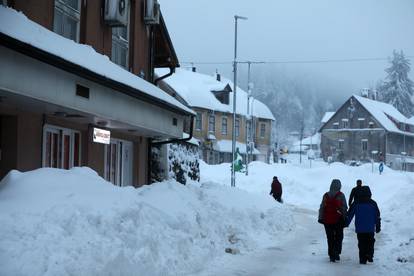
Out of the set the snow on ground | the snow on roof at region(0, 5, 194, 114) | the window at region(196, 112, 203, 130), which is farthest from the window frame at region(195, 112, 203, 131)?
the snow on roof at region(0, 5, 194, 114)

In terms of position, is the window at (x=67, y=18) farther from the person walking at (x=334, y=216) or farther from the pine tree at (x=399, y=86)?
the pine tree at (x=399, y=86)

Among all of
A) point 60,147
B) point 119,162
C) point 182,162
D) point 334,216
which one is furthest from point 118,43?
point 182,162

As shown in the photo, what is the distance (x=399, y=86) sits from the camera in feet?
332

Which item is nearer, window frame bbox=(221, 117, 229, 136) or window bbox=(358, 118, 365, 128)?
window frame bbox=(221, 117, 229, 136)

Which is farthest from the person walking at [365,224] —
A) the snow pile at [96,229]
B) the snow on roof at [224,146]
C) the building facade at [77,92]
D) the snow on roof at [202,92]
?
the snow on roof at [224,146]

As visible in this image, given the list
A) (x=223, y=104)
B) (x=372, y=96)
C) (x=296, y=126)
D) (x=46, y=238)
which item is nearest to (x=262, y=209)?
(x=46, y=238)

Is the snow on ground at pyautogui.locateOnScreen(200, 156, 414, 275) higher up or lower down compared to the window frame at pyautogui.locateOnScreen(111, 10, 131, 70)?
lower down

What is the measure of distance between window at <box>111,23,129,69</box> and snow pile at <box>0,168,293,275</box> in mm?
5013

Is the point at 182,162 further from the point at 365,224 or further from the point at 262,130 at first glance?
the point at 262,130

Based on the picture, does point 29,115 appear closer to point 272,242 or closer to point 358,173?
point 272,242

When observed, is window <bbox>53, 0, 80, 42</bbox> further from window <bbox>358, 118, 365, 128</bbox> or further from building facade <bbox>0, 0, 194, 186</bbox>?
window <bbox>358, 118, 365, 128</bbox>

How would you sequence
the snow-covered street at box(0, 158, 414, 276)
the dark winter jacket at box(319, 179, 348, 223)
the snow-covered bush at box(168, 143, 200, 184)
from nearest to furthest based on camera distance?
the snow-covered street at box(0, 158, 414, 276) < the dark winter jacket at box(319, 179, 348, 223) < the snow-covered bush at box(168, 143, 200, 184)

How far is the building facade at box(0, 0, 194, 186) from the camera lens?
9.36 m

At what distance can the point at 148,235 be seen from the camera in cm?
879
